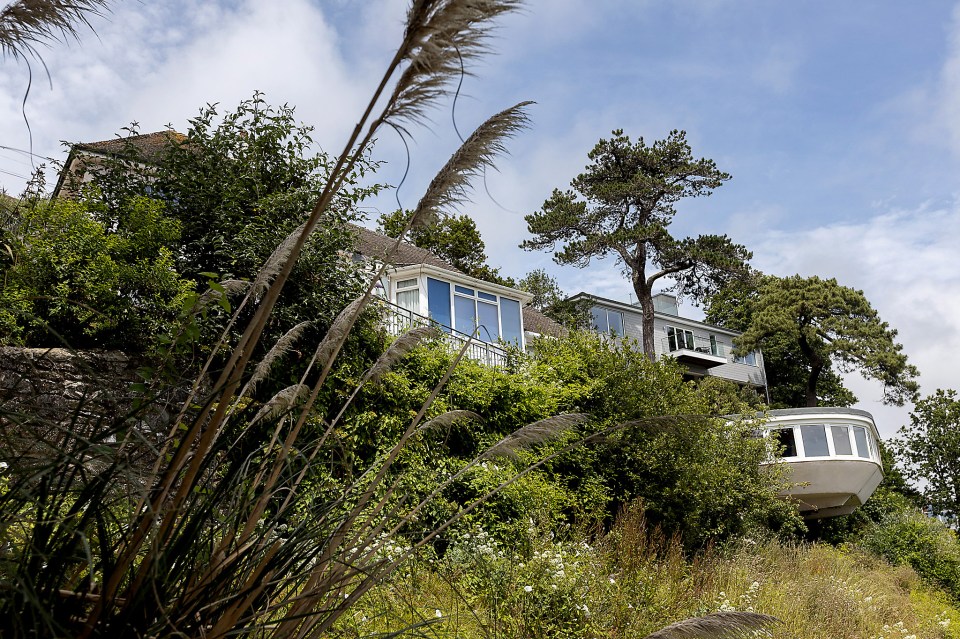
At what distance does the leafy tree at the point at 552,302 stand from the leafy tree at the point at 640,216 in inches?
340

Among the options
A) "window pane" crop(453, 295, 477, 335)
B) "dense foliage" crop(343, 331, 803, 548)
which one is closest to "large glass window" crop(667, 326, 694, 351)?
"window pane" crop(453, 295, 477, 335)

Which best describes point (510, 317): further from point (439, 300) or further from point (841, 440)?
point (841, 440)

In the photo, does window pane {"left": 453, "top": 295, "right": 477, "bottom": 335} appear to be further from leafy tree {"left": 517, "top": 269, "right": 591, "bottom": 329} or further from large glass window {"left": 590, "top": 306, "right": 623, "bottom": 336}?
large glass window {"left": 590, "top": 306, "right": 623, "bottom": 336}

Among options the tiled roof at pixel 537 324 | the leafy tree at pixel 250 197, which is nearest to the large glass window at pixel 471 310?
the tiled roof at pixel 537 324

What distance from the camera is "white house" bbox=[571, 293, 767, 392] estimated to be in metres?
39.9

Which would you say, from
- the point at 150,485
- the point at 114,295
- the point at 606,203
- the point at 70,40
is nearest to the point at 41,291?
the point at 114,295

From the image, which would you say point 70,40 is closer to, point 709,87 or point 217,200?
point 709,87

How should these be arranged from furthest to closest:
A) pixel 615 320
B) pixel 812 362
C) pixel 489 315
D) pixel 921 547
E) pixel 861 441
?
pixel 615 320 → pixel 812 362 → pixel 861 441 → pixel 489 315 → pixel 921 547

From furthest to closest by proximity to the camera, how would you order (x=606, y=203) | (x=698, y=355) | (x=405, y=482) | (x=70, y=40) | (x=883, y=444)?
(x=698, y=355)
(x=883, y=444)
(x=606, y=203)
(x=405, y=482)
(x=70, y=40)

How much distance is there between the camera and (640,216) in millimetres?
26500

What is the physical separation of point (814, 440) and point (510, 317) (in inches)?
413

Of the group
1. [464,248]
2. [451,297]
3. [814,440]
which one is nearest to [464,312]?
[451,297]

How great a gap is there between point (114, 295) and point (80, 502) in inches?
267

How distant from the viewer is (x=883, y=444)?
3331 cm
